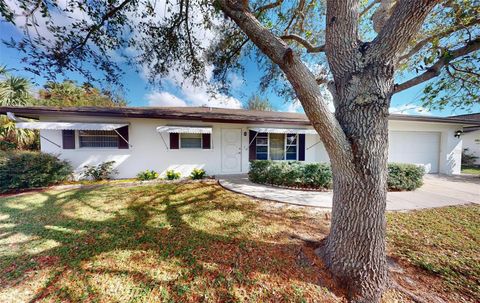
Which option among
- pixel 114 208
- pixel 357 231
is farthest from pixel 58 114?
pixel 357 231

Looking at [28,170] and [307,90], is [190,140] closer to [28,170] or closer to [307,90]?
[28,170]

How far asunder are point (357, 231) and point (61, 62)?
733cm

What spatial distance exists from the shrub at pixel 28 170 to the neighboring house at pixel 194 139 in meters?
0.82

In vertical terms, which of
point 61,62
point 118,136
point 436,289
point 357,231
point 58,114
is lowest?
point 436,289

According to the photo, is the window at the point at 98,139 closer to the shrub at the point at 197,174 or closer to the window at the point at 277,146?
the shrub at the point at 197,174

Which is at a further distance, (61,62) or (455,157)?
(455,157)

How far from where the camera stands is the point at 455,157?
1054 cm

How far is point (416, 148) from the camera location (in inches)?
419

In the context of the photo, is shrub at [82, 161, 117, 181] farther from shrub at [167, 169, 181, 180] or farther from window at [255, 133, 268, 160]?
window at [255, 133, 268, 160]

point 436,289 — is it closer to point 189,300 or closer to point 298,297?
point 298,297

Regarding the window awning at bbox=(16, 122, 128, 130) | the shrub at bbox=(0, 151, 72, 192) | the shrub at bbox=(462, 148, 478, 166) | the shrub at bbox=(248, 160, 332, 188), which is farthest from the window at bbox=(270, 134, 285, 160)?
the shrub at bbox=(462, 148, 478, 166)

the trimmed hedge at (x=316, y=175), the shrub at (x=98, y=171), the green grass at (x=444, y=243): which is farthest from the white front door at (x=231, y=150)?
the green grass at (x=444, y=243)

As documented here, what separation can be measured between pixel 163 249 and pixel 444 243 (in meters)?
5.55

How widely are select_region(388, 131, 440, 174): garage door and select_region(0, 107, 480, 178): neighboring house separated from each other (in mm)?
48
